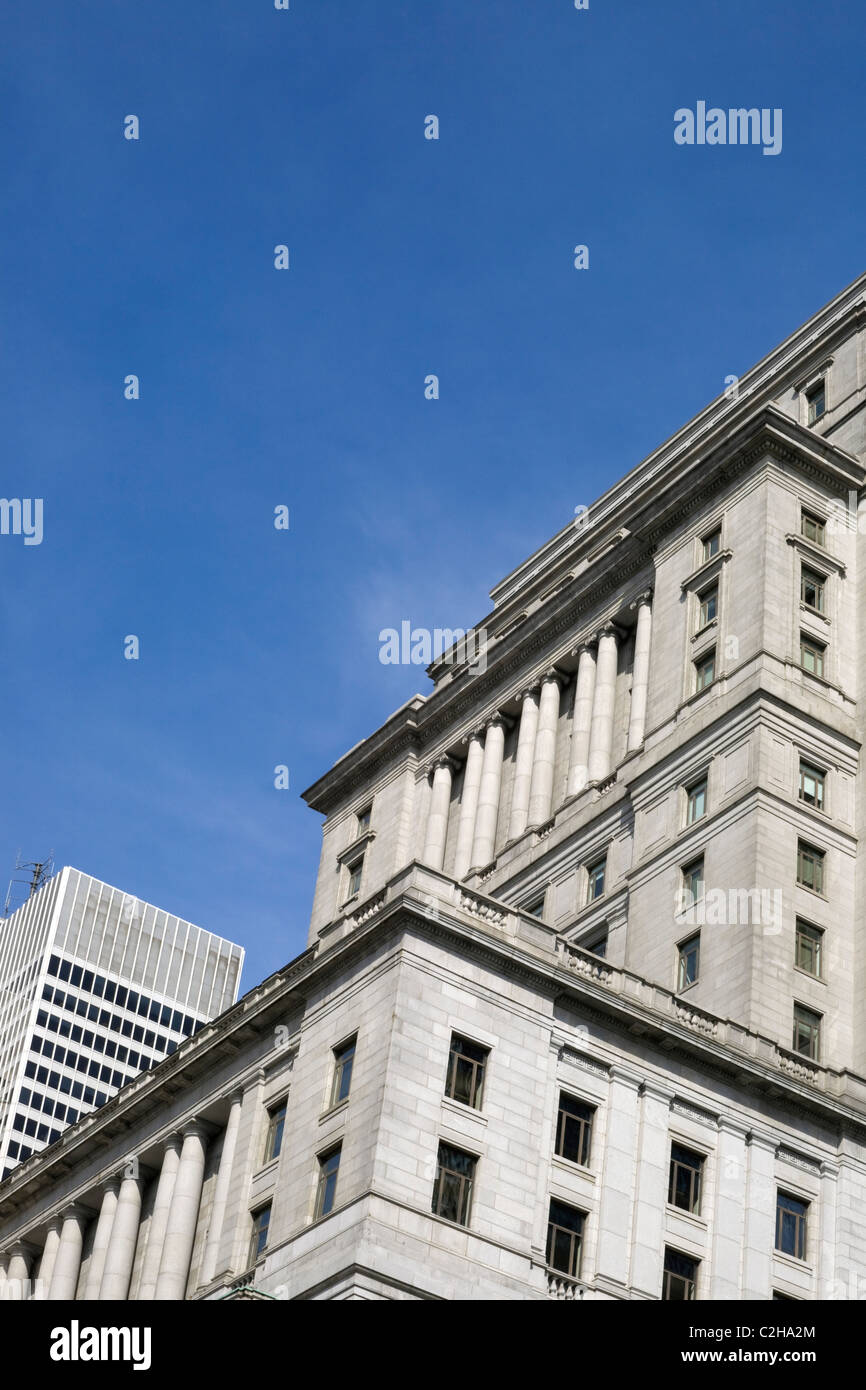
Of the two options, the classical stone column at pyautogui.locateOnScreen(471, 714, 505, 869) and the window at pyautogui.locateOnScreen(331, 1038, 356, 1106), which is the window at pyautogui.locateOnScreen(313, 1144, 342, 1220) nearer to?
the window at pyautogui.locateOnScreen(331, 1038, 356, 1106)

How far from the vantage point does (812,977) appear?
255 ft

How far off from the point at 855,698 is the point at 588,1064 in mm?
27487

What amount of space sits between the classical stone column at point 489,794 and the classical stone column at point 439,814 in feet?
9.30

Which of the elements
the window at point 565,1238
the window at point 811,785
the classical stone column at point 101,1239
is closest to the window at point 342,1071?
the window at point 565,1238

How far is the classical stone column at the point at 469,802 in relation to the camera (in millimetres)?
99312

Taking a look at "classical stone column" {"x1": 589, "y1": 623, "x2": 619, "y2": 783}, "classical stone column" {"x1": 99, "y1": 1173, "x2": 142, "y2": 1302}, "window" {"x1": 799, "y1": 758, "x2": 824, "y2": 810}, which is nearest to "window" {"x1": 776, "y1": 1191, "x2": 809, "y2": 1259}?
"window" {"x1": 799, "y1": 758, "x2": 824, "y2": 810}

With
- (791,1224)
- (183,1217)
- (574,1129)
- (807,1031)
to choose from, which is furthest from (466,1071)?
(807,1031)

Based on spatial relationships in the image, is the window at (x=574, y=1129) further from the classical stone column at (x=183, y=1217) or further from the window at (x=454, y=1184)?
the classical stone column at (x=183, y=1217)

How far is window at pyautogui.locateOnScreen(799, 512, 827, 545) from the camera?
297 ft

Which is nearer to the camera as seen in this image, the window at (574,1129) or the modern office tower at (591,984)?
the modern office tower at (591,984)

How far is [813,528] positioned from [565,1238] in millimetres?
39833

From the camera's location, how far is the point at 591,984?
216 ft
